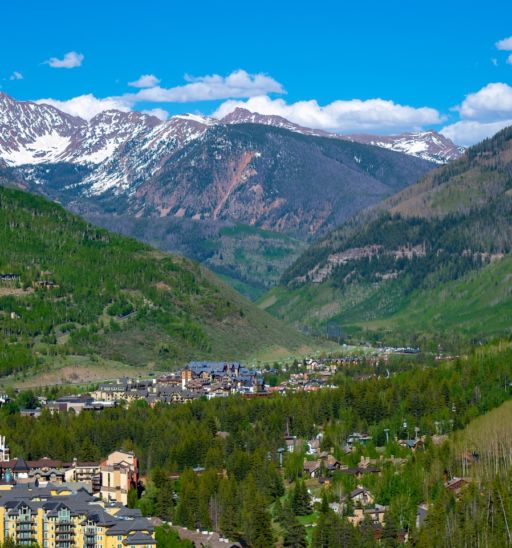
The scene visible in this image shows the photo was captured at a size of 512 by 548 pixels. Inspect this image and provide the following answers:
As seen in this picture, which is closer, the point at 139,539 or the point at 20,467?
the point at 139,539

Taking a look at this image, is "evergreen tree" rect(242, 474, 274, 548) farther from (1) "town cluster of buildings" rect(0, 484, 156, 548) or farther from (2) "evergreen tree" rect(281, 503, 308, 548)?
(1) "town cluster of buildings" rect(0, 484, 156, 548)

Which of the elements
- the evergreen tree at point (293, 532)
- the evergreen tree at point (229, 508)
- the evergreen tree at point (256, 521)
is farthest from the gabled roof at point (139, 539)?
the evergreen tree at point (293, 532)

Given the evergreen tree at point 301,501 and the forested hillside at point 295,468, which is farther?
the evergreen tree at point 301,501

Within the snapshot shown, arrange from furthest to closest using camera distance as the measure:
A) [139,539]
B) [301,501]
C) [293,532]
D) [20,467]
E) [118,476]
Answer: [20,467] → [118,476] → [301,501] → [293,532] → [139,539]

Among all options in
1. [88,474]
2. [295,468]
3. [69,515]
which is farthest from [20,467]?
[295,468]

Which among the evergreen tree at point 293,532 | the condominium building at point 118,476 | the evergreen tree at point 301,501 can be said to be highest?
the condominium building at point 118,476

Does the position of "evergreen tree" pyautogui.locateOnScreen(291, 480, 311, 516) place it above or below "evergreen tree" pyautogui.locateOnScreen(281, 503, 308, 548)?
above

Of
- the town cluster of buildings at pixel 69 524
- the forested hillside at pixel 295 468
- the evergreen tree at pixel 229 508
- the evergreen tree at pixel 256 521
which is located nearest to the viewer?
the town cluster of buildings at pixel 69 524

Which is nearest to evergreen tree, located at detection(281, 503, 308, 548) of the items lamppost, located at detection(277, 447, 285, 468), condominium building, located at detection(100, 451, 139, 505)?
condominium building, located at detection(100, 451, 139, 505)

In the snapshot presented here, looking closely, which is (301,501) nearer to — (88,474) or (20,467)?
(88,474)

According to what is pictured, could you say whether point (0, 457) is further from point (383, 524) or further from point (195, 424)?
point (383, 524)

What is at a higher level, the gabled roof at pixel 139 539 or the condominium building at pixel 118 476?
the condominium building at pixel 118 476

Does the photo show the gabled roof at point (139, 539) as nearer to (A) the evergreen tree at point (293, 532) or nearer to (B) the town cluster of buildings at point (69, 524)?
(B) the town cluster of buildings at point (69, 524)

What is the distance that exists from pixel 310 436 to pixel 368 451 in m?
17.1
